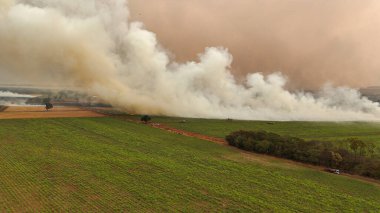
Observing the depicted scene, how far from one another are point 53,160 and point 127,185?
541 inches

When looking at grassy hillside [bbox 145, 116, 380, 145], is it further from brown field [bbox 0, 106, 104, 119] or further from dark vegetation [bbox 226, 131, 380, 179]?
brown field [bbox 0, 106, 104, 119]

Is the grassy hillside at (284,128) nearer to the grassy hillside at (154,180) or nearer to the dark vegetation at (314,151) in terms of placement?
the dark vegetation at (314,151)

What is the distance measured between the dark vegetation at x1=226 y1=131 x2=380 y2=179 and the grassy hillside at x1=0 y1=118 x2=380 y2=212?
434 cm

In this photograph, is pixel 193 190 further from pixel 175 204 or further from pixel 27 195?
pixel 27 195

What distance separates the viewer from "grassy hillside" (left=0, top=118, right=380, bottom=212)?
3228 centimetres

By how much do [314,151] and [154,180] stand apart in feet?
94.2

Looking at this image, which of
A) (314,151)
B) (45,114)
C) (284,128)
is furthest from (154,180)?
(45,114)

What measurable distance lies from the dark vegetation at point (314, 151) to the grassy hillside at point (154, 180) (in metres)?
4.34

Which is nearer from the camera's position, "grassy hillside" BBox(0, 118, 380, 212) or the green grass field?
"grassy hillside" BBox(0, 118, 380, 212)

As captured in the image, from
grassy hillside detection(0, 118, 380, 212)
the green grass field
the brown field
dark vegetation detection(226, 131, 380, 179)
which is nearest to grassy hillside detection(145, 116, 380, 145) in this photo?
the green grass field

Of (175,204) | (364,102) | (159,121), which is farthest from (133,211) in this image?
(364,102)

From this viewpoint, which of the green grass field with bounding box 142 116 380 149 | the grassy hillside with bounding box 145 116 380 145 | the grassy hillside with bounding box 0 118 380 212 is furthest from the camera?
the grassy hillside with bounding box 145 116 380 145

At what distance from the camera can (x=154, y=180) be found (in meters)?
38.7

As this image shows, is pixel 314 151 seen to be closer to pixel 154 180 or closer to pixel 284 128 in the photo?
pixel 154 180
